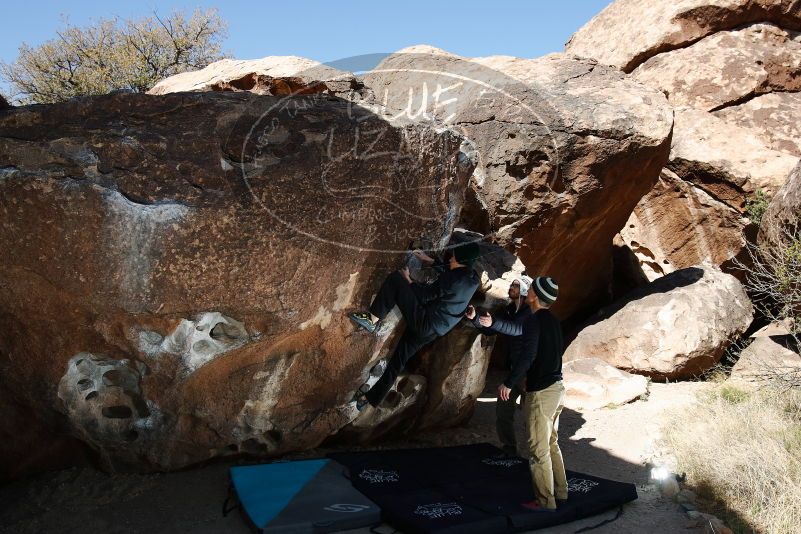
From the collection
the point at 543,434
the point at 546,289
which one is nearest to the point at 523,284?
the point at 546,289

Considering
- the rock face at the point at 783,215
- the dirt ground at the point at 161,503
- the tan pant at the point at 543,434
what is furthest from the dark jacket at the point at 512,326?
the rock face at the point at 783,215

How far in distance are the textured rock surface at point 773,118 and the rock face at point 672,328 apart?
205cm

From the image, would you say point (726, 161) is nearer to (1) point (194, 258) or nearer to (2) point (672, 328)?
(2) point (672, 328)

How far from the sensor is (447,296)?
4.82m

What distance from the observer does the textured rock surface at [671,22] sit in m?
9.66

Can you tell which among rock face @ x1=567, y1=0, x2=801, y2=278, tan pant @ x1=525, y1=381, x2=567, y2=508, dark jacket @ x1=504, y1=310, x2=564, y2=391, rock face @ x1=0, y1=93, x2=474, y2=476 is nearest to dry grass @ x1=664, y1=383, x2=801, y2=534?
tan pant @ x1=525, y1=381, x2=567, y2=508

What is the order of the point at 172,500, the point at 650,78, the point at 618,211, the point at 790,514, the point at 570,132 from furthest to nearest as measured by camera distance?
the point at 650,78
the point at 618,211
the point at 570,132
the point at 172,500
the point at 790,514

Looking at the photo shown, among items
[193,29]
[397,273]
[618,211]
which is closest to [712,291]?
[618,211]

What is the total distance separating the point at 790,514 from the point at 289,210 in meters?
3.36

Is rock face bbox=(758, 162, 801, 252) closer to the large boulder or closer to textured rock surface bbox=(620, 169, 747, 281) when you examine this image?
the large boulder

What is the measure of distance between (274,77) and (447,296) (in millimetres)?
4544

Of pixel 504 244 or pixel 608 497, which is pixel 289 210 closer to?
pixel 608 497

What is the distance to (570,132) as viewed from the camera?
22.0ft

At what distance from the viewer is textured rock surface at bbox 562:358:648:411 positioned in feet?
22.2
